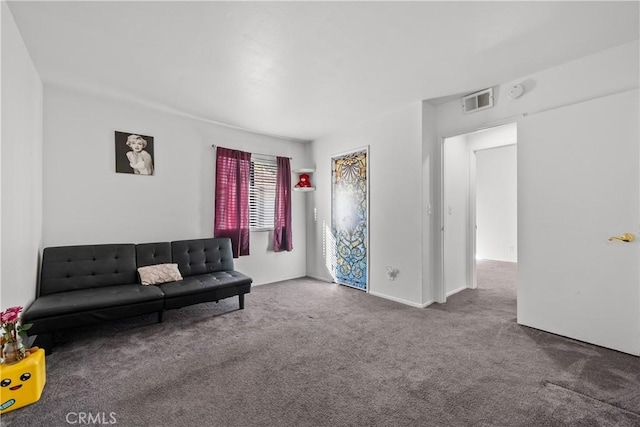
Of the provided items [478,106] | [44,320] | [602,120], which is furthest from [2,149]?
[602,120]

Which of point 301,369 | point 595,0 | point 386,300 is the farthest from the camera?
point 386,300

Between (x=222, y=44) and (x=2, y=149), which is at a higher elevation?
(x=222, y=44)

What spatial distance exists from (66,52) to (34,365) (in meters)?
2.35

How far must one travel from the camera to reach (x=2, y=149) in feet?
5.80

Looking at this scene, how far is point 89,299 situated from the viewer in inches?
97.8

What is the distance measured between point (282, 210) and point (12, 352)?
3.33m

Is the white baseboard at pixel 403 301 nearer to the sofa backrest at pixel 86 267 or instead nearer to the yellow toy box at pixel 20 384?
the sofa backrest at pixel 86 267

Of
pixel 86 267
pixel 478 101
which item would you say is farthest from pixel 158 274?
pixel 478 101

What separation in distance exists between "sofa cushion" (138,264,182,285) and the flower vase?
125 cm

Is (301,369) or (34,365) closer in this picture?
(34,365)

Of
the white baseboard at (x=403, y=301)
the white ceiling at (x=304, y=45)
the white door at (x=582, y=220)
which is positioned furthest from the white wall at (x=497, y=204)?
the white ceiling at (x=304, y=45)

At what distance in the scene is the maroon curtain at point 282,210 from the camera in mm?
4625

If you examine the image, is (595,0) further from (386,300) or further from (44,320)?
(44,320)

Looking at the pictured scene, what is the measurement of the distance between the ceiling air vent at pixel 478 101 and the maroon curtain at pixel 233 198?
300cm
